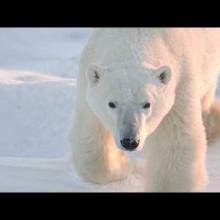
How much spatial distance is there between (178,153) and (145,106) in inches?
21.4

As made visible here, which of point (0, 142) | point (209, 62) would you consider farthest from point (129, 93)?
point (0, 142)

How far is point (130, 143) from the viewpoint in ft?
9.59

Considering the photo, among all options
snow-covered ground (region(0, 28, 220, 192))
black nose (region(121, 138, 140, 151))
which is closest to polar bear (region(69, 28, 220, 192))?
black nose (region(121, 138, 140, 151))

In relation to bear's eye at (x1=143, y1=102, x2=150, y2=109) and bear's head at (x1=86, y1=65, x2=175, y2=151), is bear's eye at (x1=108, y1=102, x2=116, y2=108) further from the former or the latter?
bear's eye at (x1=143, y1=102, x2=150, y2=109)

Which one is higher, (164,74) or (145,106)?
(164,74)

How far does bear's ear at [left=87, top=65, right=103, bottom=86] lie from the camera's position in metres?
3.25

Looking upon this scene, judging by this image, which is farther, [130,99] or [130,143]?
[130,99]

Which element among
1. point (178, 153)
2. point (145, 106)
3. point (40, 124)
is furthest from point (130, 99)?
point (40, 124)

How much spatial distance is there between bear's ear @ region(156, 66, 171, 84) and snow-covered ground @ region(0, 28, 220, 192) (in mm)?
833

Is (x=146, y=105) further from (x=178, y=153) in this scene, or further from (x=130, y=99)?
(x=178, y=153)

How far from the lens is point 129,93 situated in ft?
10.0
